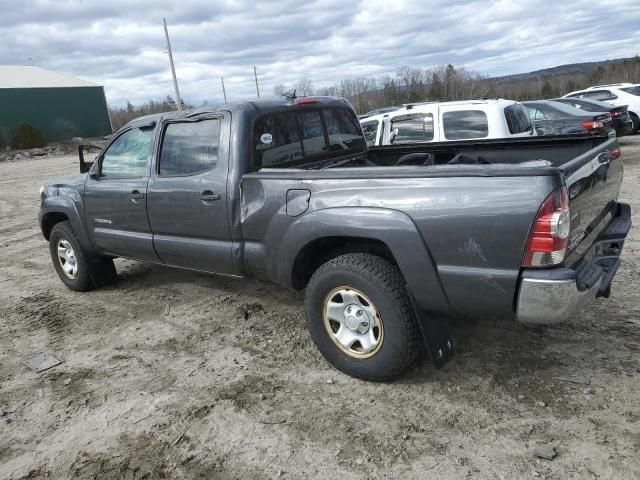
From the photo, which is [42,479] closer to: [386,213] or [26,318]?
[386,213]

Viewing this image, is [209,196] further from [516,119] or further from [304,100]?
[516,119]

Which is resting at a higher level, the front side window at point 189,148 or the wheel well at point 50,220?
the front side window at point 189,148

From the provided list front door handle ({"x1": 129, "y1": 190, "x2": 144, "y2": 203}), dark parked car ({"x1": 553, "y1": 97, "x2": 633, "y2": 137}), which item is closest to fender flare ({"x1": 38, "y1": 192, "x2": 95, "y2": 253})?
front door handle ({"x1": 129, "y1": 190, "x2": 144, "y2": 203})

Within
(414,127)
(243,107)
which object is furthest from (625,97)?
(243,107)

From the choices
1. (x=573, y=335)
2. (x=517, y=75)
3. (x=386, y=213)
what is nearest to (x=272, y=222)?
(x=386, y=213)

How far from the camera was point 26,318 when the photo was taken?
500 centimetres

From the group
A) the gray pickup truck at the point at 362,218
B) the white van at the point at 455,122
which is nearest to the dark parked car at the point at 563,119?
the white van at the point at 455,122

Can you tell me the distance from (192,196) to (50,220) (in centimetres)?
263

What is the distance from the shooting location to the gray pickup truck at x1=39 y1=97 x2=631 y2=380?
2625 millimetres

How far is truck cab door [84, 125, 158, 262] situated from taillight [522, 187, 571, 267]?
3.13 meters

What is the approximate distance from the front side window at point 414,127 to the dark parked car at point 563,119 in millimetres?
4784

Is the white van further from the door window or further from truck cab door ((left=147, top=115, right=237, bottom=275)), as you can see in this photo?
the door window

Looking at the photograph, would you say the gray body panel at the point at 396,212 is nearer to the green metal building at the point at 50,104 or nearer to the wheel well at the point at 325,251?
the wheel well at the point at 325,251

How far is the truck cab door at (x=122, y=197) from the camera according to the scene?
14.7 ft
